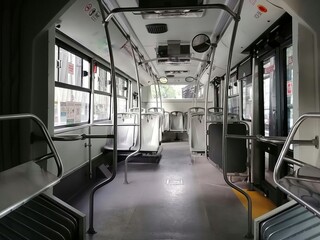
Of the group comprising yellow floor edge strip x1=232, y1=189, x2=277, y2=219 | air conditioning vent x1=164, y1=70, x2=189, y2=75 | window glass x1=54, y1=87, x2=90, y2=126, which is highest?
air conditioning vent x1=164, y1=70, x2=189, y2=75

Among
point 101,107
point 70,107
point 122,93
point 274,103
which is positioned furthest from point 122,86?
point 274,103

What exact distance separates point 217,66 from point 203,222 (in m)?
3.82

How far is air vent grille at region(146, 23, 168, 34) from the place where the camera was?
3.63 metres

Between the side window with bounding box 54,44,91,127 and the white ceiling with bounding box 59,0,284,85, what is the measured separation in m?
0.34

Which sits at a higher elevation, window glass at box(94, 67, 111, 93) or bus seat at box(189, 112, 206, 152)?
window glass at box(94, 67, 111, 93)

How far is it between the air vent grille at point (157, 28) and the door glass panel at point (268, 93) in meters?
1.53

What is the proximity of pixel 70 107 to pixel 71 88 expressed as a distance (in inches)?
11.3

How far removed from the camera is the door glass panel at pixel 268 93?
333 cm

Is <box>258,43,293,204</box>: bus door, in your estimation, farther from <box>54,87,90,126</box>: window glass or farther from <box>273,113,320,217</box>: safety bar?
<box>54,87,90,126</box>: window glass

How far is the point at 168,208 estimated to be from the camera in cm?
293

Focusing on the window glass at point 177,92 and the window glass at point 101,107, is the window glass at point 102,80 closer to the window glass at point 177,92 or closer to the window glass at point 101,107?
the window glass at point 101,107

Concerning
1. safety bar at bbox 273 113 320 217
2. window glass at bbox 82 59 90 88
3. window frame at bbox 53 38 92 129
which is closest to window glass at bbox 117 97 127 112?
window frame at bbox 53 38 92 129

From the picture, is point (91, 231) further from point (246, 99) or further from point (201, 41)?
point (246, 99)

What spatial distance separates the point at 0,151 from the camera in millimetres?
1762
